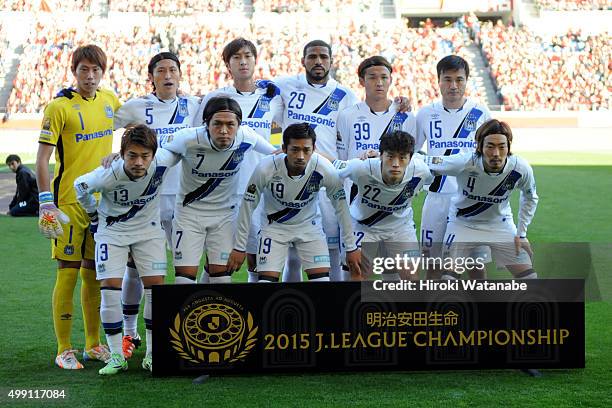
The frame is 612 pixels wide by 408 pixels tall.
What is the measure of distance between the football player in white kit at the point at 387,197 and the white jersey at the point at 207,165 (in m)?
0.71

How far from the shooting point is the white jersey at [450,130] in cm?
639

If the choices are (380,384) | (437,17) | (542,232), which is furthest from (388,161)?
(437,17)

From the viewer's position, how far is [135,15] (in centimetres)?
3494

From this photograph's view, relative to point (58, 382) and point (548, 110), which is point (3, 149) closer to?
point (548, 110)

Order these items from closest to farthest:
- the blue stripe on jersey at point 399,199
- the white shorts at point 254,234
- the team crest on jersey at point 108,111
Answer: the team crest on jersey at point 108,111, the blue stripe on jersey at point 399,199, the white shorts at point 254,234

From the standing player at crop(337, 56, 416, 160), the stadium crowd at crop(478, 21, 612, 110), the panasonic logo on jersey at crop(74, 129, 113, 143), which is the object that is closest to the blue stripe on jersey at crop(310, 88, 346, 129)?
the standing player at crop(337, 56, 416, 160)

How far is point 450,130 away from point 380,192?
0.96 m

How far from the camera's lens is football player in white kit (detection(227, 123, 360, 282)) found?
5.55 m

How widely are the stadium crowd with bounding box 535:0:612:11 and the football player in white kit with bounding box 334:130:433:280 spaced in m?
34.5

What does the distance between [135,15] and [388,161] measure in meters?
31.3

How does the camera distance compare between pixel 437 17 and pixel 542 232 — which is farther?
pixel 437 17

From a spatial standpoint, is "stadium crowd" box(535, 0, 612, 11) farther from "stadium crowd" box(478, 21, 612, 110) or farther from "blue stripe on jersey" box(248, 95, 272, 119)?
"blue stripe on jersey" box(248, 95, 272, 119)

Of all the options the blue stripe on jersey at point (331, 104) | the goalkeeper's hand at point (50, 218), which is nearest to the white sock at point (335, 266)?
the blue stripe on jersey at point (331, 104)

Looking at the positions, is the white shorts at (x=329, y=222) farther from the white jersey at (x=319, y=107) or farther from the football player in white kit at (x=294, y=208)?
the football player in white kit at (x=294, y=208)
